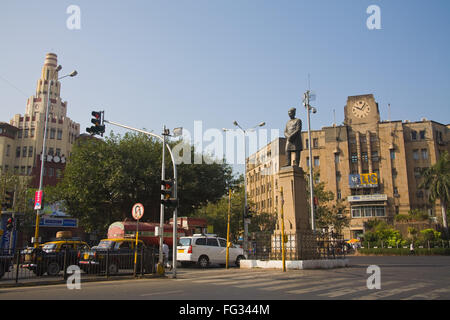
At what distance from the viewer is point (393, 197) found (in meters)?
65.1

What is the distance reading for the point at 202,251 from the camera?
75.8 ft

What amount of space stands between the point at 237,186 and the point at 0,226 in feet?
68.9

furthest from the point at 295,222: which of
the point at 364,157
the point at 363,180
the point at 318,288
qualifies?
the point at 364,157

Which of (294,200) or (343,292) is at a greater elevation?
(294,200)

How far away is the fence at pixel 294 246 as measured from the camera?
18734 millimetres

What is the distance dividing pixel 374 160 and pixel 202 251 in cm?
5315

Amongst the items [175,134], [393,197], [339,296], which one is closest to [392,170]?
[393,197]

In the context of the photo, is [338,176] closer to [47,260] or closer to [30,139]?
[30,139]

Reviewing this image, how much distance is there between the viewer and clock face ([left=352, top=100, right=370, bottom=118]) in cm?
6981

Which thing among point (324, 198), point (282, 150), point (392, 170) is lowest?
point (324, 198)

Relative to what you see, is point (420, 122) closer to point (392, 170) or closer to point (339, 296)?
point (392, 170)

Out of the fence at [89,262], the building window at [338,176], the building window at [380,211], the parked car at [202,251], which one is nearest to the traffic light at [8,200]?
the fence at [89,262]

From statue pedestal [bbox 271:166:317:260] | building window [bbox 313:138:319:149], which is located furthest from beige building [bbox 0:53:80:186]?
statue pedestal [bbox 271:166:317:260]

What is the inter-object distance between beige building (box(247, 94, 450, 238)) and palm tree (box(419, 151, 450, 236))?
34.8ft
